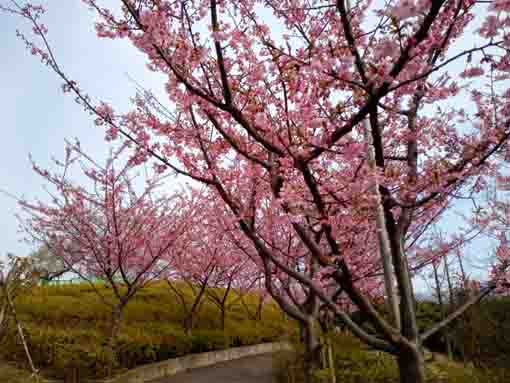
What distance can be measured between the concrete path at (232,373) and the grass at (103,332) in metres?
0.61

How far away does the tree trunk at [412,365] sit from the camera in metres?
2.92

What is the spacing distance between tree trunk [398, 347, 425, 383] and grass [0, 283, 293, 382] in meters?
5.03

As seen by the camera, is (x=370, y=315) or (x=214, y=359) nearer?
(x=370, y=315)

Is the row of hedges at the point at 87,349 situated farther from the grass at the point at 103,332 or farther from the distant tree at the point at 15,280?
the distant tree at the point at 15,280

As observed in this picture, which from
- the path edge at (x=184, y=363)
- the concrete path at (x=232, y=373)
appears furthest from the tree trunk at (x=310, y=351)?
the path edge at (x=184, y=363)

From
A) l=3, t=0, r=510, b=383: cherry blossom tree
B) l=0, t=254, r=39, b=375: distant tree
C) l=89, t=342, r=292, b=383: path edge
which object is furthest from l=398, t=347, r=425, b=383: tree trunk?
l=89, t=342, r=292, b=383: path edge

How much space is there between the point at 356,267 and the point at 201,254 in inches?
256

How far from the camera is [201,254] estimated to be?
11336mm

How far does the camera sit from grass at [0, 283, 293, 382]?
613 centimetres

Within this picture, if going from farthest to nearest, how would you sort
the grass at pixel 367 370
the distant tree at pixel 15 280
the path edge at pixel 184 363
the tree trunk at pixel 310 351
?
the path edge at pixel 184 363 < the tree trunk at pixel 310 351 < the grass at pixel 367 370 < the distant tree at pixel 15 280

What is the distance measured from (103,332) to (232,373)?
3.07 metres

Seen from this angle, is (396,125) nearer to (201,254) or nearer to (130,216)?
(130,216)

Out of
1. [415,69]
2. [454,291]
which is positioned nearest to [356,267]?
[415,69]

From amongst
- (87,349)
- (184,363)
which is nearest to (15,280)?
(87,349)
